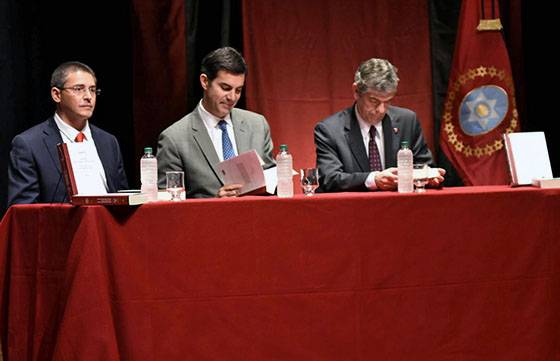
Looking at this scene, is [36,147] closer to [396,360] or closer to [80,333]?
[80,333]

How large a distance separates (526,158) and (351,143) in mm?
892

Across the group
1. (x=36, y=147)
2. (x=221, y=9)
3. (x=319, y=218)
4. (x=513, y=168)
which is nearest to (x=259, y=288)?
(x=319, y=218)

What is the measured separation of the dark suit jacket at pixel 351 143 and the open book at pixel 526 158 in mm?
674

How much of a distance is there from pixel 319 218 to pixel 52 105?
2.37 m

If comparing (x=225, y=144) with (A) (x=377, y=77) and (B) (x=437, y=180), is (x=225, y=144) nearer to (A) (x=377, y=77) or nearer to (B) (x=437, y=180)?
(A) (x=377, y=77)

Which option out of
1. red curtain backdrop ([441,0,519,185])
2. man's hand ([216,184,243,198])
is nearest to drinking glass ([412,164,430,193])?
man's hand ([216,184,243,198])

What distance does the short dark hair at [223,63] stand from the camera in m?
3.72

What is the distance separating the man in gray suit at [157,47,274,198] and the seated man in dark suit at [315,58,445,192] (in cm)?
32

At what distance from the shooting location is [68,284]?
282 centimetres

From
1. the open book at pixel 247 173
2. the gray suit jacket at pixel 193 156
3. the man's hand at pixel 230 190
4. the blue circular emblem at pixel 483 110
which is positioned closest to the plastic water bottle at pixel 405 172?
the open book at pixel 247 173

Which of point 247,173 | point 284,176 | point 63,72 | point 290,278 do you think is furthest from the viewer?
point 63,72

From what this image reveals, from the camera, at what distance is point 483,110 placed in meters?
4.65

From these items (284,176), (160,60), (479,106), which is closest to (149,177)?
(284,176)

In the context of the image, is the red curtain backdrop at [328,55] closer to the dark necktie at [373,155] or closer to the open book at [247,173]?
the dark necktie at [373,155]
